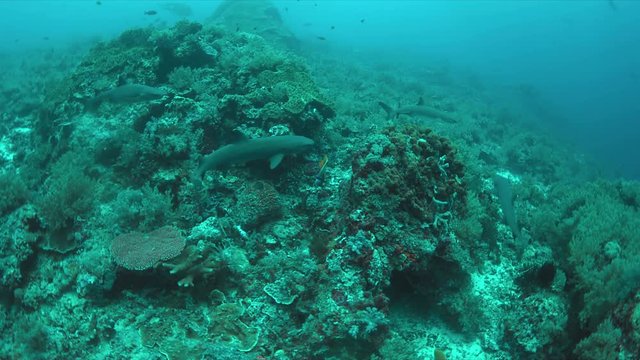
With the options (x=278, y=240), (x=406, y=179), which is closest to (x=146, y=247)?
(x=278, y=240)

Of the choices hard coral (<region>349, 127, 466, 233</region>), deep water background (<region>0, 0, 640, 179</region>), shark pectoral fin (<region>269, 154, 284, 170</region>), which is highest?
hard coral (<region>349, 127, 466, 233</region>)

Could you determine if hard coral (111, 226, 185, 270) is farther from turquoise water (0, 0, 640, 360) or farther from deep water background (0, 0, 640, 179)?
deep water background (0, 0, 640, 179)

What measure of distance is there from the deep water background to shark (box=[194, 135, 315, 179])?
21633 mm

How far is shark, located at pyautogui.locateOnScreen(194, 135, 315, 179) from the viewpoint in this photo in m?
5.89

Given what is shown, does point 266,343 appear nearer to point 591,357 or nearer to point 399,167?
point 399,167

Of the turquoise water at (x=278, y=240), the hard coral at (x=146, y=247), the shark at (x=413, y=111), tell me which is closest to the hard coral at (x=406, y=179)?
the turquoise water at (x=278, y=240)

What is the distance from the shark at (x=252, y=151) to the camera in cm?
589

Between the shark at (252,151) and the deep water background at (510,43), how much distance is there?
21.6 meters

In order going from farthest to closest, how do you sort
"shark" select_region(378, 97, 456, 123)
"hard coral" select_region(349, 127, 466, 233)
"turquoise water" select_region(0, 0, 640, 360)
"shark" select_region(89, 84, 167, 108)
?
"shark" select_region(378, 97, 456, 123) < "shark" select_region(89, 84, 167, 108) < "hard coral" select_region(349, 127, 466, 233) < "turquoise water" select_region(0, 0, 640, 360)

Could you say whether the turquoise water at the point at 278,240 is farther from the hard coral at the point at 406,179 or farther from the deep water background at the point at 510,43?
the deep water background at the point at 510,43

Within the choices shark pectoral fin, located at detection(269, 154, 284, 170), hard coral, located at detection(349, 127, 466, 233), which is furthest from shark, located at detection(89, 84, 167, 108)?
hard coral, located at detection(349, 127, 466, 233)

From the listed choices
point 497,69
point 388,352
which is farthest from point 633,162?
point 388,352

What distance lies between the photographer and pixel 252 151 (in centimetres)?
592

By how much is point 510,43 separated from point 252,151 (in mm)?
102193
